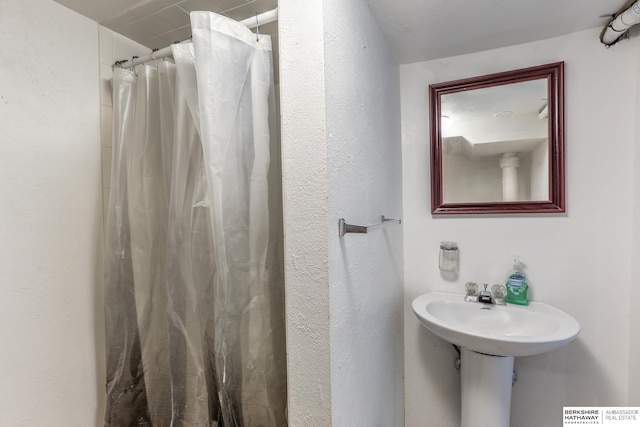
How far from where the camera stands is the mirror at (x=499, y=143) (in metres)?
1.25

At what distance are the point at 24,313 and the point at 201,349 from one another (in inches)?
23.2

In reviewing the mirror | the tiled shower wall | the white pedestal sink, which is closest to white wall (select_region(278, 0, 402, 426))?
the white pedestal sink

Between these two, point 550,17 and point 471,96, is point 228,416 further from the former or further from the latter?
point 550,17

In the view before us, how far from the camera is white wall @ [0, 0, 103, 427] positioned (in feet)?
3.11

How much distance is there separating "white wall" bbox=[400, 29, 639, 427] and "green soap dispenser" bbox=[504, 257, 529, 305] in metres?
0.05

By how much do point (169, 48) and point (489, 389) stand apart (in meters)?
1.76

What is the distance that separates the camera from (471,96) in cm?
138

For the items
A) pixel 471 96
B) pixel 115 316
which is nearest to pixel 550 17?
pixel 471 96

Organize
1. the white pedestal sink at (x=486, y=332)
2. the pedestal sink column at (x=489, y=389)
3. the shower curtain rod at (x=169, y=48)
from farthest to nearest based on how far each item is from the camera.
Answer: the pedestal sink column at (x=489, y=389) → the white pedestal sink at (x=486, y=332) → the shower curtain rod at (x=169, y=48)

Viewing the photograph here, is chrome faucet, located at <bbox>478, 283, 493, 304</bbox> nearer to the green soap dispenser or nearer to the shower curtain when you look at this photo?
→ the green soap dispenser

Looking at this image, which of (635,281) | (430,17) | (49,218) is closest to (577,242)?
(635,281)

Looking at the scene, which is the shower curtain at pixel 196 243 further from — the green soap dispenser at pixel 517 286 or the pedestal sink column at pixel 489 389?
the green soap dispenser at pixel 517 286

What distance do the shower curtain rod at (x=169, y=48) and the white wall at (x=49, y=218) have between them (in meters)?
0.14

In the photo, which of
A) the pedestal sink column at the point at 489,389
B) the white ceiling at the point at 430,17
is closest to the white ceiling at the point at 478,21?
the white ceiling at the point at 430,17
